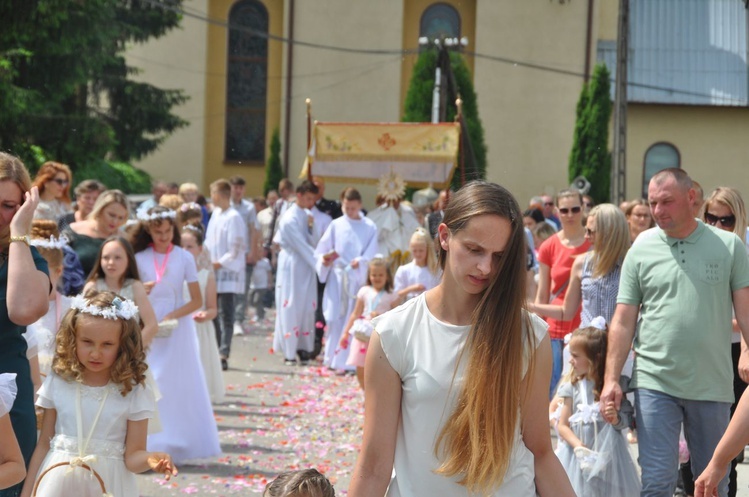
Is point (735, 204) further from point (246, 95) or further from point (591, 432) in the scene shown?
point (246, 95)

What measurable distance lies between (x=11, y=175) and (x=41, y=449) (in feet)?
4.40

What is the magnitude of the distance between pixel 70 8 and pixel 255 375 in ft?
31.4

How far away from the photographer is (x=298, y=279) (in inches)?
622

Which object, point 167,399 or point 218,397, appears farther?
point 218,397

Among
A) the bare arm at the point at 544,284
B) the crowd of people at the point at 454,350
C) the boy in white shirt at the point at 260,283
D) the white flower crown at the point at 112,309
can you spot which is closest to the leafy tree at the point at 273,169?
the boy in white shirt at the point at 260,283

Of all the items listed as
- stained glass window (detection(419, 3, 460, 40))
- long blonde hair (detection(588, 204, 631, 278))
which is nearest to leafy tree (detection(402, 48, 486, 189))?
stained glass window (detection(419, 3, 460, 40))

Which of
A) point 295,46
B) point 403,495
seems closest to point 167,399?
point 403,495

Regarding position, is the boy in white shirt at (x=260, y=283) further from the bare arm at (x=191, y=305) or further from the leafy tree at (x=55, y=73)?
the bare arm at (x=191, y=305)

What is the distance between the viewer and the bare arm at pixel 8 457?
3.85 meters

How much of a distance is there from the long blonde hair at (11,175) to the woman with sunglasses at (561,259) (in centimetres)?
511

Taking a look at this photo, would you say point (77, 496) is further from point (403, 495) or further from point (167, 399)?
point (167, 399)

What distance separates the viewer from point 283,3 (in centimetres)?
4003

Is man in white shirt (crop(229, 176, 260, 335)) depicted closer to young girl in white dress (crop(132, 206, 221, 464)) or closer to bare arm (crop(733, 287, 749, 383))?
young girl in white dress (crop(132, 206, 221, 464))

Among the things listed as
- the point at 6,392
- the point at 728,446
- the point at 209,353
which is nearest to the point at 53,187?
the point at 209,353
